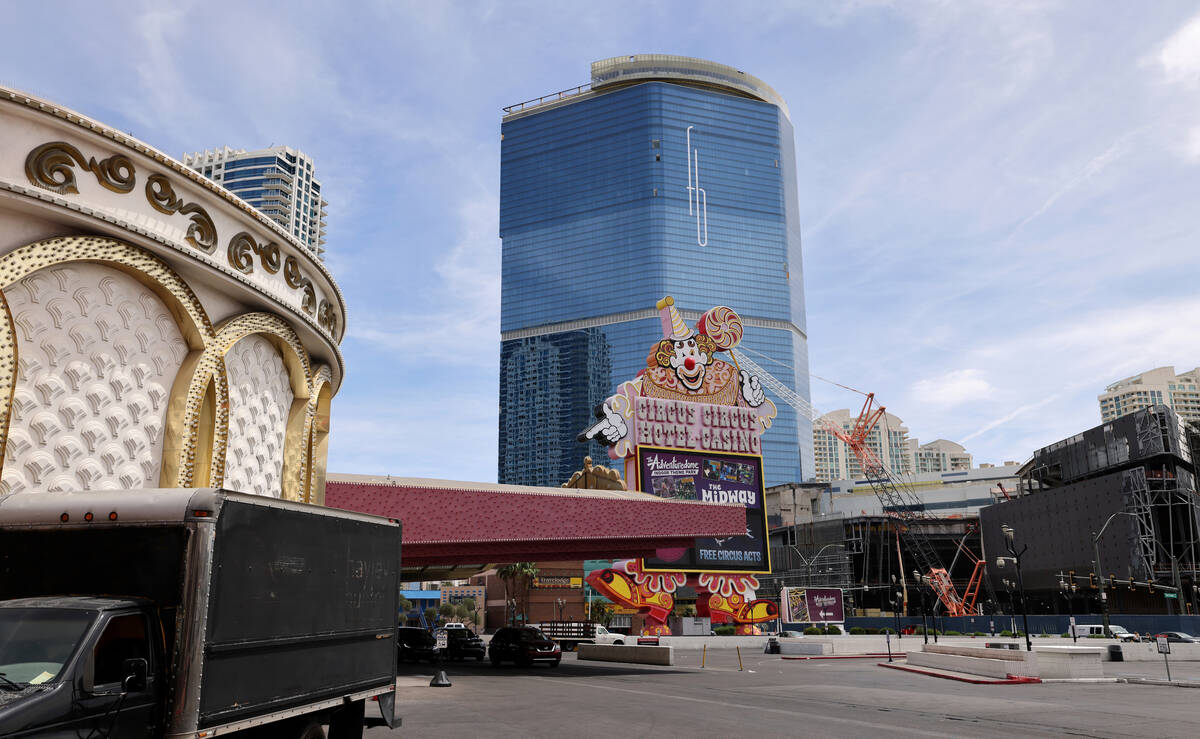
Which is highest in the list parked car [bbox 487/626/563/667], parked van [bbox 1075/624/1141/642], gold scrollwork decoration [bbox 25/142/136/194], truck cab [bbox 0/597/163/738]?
gold scrollwork decoration [bbox 25/142/136/194]

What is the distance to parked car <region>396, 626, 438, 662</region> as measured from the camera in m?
36.4

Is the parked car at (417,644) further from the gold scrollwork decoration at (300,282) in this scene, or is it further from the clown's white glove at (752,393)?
the clown's white glove at (752,393)

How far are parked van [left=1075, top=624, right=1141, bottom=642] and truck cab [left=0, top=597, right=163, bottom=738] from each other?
183ft

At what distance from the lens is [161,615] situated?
729cm

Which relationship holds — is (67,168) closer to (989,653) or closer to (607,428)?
(989,653)

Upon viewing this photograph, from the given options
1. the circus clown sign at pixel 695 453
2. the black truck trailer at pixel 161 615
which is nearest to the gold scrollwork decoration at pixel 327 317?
the black truck trailer at pixel 161 615

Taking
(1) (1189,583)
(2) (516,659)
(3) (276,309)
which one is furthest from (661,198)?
(3) (276,309)

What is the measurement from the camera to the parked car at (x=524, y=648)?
32875 mm

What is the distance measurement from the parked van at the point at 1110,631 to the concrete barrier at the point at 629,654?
102ft

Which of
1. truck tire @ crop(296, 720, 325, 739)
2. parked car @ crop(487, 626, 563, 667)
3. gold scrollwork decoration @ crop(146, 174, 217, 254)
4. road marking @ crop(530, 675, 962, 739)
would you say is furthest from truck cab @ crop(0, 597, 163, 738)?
parked car @ crop(487, 626, 563, 667)

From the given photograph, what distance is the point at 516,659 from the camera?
109 feet

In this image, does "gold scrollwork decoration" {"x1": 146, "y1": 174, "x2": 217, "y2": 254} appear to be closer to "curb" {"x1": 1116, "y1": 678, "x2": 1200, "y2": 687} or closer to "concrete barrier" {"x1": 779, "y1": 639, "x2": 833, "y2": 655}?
"curb" {"x1": 1116, "y1": 678, "x2": 1200, "y2": 687}

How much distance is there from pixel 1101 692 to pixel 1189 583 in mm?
62812

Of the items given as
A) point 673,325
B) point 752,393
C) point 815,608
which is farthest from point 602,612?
point 673,325
